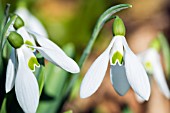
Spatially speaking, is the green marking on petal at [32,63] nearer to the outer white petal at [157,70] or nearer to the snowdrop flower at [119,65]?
the snowdrop flower at [119,65]

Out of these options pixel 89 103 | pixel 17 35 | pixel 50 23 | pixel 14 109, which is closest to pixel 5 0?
pixel 50 23

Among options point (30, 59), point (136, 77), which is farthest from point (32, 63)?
point (136, 77)

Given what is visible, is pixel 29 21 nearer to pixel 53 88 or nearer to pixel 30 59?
pixel 53 88

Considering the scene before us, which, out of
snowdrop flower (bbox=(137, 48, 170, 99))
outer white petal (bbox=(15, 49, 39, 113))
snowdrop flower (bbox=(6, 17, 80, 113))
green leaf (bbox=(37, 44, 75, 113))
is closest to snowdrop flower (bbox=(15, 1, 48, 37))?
green leaf (bbox=(37, 44, 75, 113))

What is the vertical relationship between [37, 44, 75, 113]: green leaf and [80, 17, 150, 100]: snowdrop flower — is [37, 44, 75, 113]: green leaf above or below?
below

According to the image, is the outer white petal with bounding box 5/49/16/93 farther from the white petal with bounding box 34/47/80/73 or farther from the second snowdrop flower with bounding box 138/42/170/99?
the second snowdrop flower with bounding box 138/42/170/99

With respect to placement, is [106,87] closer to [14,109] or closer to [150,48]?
[150,48]
